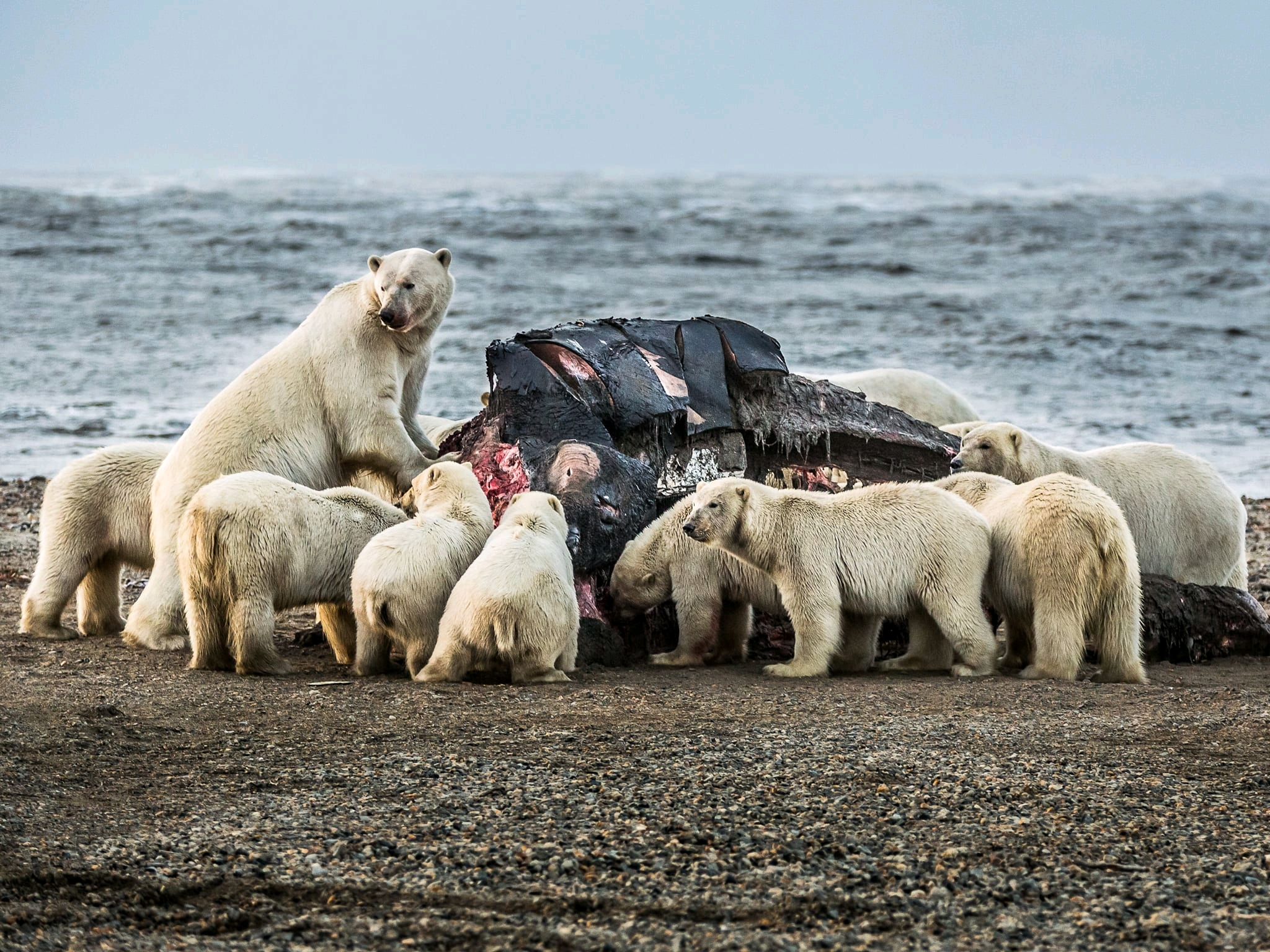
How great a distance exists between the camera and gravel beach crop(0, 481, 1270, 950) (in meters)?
3.47

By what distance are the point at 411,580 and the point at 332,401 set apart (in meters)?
1.86

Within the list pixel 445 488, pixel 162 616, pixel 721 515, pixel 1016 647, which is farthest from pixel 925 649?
pixel 162 616

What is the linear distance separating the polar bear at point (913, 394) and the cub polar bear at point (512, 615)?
5.18 meters

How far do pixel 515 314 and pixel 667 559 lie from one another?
21.1 m

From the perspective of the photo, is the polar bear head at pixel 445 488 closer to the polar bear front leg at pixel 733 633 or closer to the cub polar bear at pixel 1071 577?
the polar bear front leg at pixel 733 633

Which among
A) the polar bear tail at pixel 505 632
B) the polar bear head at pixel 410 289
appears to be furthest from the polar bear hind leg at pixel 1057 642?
the polar bear head at pixel 410 289

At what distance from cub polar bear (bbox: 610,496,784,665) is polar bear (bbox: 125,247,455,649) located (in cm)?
145

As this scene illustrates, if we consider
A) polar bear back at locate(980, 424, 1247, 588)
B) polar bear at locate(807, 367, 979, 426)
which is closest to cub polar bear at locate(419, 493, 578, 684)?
polar bear back at locate(980, 424, 1247, 588)

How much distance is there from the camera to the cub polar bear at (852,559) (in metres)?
6.87

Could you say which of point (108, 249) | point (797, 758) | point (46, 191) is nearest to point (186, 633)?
point (797, 758)

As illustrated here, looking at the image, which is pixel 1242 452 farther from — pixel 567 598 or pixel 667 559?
pixel 567 598

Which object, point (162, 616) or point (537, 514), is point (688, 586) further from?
point (162, 616)

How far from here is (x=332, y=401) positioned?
802 cm

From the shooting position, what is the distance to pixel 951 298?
105 ft
